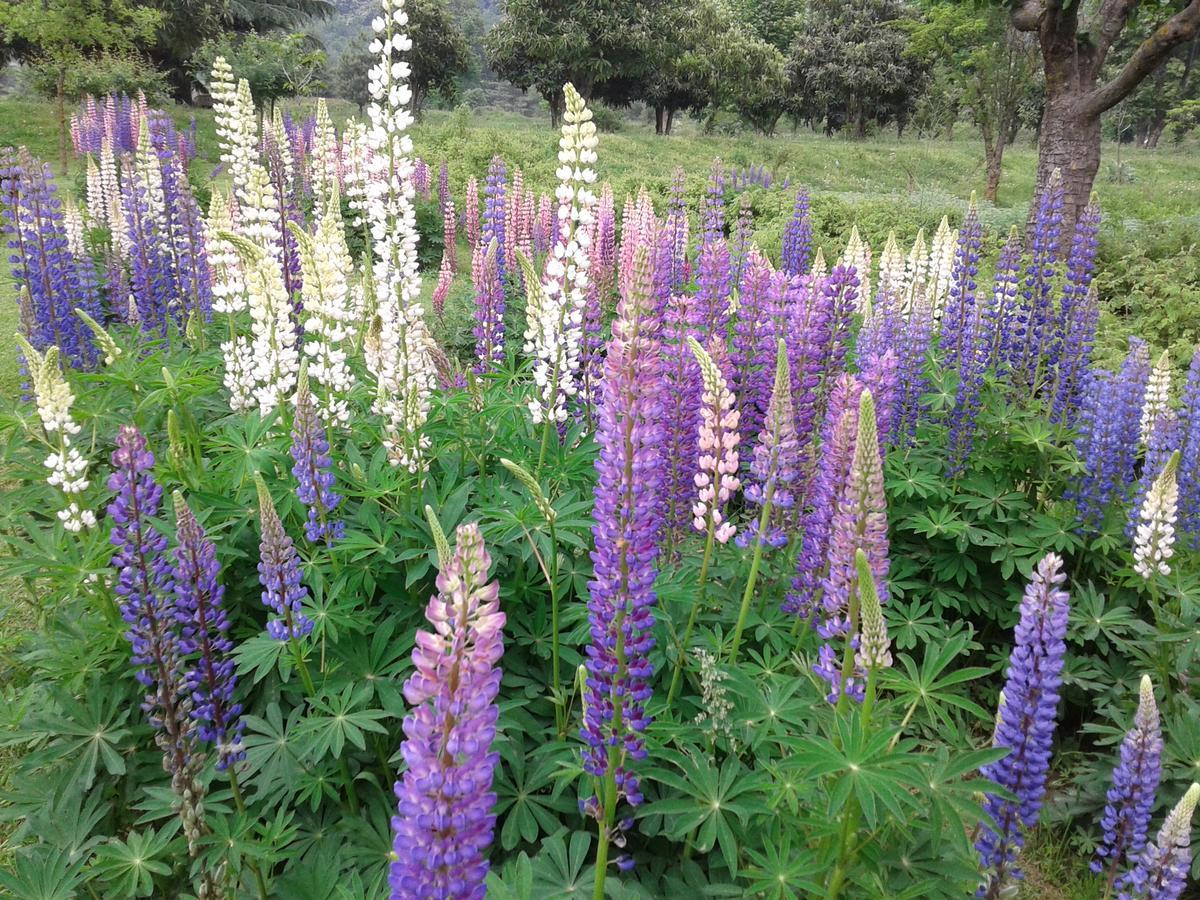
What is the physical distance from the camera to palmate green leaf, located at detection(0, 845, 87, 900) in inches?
89.8

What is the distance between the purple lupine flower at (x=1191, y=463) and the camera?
12.3 ft

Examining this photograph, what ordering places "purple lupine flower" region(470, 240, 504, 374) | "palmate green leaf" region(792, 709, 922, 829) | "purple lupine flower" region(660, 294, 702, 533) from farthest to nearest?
"purple lupine flower" region(470, 240, 504, 374) < "purple lupine flower" region(660, 294, 702, 533) < "palmate green leaf" region(792, 709, 922, 829)

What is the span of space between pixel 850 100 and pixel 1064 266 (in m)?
42.0

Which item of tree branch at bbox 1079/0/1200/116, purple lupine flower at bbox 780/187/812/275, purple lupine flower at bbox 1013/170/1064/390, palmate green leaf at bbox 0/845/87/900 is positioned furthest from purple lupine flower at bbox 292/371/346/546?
tree branch at bbox 1079/0/1200/116

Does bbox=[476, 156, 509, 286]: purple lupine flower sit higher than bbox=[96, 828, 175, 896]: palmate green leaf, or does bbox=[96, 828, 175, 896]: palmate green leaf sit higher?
bbox=[476, 156, 509, 286]: purple lupine flower

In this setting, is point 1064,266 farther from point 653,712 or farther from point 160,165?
point 160,165

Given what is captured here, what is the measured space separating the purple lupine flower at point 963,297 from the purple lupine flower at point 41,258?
576cm

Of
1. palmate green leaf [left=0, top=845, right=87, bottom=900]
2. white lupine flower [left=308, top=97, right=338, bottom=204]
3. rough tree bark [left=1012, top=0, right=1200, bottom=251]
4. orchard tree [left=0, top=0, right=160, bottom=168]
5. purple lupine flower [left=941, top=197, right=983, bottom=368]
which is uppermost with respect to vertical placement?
orchard tree [left=0, top=0, right=160, bottom=168]

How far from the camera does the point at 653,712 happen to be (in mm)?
2242

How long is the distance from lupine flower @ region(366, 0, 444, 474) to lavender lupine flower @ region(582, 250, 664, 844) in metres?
1.42

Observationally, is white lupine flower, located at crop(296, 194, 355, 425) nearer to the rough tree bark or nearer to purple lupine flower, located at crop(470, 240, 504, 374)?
purple lupine flower, located at crop(470, 240, 504, 374)

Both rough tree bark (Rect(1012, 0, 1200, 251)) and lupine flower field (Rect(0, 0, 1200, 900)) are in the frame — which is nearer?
lupine flower field (Rect(0, 0, 1200, 900))

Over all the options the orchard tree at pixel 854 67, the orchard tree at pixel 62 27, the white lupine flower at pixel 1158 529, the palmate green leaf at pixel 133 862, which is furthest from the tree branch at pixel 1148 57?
the orchard tree at pixel 854 67

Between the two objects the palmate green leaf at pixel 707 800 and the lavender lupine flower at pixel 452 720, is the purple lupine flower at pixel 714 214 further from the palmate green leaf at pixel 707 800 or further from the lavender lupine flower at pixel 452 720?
the lavender lupine flower at pixel 452 720
